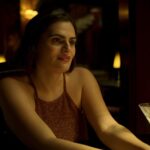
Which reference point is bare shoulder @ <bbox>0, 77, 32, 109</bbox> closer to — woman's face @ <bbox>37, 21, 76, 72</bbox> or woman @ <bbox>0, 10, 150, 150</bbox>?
woman @ <bbox>0, 10, 150, 150</bbox>

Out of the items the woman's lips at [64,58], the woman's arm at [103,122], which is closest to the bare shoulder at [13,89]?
the woman's lips at [64,58]

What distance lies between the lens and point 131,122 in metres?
2.87

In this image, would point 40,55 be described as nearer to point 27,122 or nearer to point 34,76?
point 34,76

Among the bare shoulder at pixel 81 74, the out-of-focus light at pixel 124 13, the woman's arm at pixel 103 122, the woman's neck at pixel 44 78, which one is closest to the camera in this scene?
the woman's arm at pixel 103 122

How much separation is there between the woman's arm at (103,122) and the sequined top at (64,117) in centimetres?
7

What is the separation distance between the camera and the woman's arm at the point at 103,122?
1.51 m

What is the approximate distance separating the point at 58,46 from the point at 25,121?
0.41 meters

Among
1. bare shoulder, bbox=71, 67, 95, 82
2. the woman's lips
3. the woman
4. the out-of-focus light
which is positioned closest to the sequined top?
the woman

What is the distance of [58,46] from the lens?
1.63 m

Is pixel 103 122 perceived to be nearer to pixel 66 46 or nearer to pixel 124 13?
pixel 66 46

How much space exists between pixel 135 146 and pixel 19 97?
0.59 metres

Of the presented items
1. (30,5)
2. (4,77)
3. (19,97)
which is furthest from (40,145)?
(30,5)

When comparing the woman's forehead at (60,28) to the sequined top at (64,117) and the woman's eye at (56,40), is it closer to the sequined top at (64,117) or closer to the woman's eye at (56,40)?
the woman's eye at (56,40)

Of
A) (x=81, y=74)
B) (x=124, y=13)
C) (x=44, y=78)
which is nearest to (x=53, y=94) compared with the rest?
(x=44, y=78)
